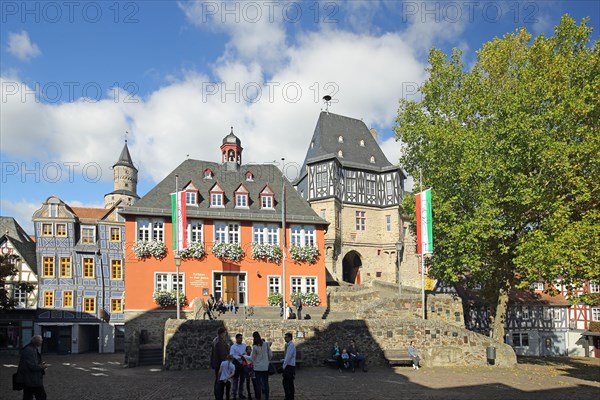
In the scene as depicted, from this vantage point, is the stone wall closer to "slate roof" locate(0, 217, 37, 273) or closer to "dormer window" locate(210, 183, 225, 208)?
"dormer window" locate(210, 183, 225, 208)

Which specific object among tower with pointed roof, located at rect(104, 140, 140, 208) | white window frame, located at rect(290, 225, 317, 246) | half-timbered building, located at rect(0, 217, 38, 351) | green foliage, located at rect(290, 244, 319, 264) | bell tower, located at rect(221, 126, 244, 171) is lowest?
half-timbered building, located at rect(0, 217, 38, 351)

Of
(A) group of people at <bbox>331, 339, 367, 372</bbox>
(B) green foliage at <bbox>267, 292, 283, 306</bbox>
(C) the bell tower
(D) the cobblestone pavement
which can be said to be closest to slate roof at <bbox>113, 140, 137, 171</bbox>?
(C) the bell tower

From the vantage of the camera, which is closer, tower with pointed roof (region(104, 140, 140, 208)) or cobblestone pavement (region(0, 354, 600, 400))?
cobblestone pavement (region(0, 354, 600, 400))

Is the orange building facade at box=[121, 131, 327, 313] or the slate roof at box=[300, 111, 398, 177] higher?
the slate roof at box=[300, 111, 398, 177]

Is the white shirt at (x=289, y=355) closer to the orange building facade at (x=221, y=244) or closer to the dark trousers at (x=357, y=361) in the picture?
the dark trousers at (x=357, y=361)

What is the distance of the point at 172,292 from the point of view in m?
30.2

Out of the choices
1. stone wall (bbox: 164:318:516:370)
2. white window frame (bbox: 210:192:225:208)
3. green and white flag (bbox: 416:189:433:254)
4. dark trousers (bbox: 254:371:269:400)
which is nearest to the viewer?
dark trousers (bbox: 254:371:269:400)

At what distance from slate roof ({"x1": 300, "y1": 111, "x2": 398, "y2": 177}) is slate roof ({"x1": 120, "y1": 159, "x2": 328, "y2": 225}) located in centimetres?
1105

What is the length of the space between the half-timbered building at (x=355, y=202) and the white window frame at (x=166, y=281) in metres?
15.7

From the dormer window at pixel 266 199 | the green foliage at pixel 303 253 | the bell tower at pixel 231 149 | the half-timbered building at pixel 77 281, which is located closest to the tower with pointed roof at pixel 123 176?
the half-timbered building at pixel 77 281

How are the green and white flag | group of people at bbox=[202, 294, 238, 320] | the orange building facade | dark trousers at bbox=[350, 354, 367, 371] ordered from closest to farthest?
1. dark trousers at bbox=[350, 354, 367, 371]
2. the green and white flag
3. group of people at bbox=[202, 294, 238, 320]
4. the orange building facade

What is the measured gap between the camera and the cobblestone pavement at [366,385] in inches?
567

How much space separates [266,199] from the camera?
3419 centimetres

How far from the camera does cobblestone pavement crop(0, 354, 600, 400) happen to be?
14.4m
